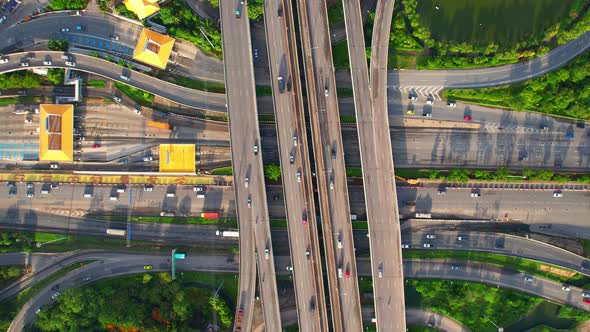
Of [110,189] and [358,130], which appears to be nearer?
[358,130]

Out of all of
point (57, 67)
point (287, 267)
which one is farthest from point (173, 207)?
point (57, 67)

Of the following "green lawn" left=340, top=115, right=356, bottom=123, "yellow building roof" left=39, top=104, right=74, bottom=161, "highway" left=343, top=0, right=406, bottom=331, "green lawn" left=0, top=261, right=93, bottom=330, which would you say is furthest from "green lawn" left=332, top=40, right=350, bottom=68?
"green lawn" left=0, top=261, right=93, bottom=330

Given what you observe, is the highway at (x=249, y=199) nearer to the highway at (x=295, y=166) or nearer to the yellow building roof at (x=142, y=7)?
the highway at (x=295, y=166)

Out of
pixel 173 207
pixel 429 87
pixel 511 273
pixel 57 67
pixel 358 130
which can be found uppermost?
pixel 57 67

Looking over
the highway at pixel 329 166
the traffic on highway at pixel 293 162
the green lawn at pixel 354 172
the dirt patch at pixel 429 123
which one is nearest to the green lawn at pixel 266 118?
the traffic on highway at pixel 293 162

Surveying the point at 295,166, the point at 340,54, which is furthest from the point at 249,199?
the point at 340,54

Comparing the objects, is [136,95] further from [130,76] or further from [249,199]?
[249,199]

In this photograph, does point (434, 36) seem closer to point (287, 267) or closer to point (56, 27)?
point (287, 267)
